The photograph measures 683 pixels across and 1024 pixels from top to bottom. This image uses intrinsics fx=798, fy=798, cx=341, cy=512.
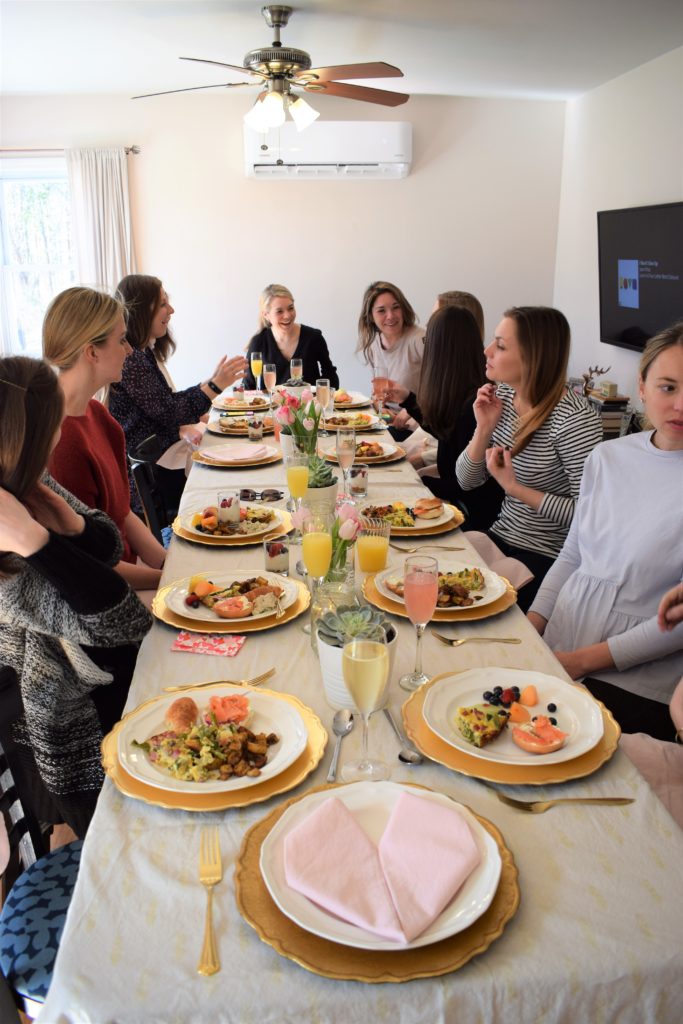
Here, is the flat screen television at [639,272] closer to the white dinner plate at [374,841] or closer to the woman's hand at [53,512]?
the woman's hand at [53,512]

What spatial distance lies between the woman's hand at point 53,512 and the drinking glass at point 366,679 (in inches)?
33.1

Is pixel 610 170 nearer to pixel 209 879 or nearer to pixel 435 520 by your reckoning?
pixel 435 520

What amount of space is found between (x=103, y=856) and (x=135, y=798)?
84 millimetres

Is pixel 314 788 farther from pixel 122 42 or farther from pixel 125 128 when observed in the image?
pixel 125 128

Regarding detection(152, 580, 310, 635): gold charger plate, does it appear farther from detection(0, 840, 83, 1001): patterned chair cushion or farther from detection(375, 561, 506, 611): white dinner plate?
detection(0, 840, 83, 1001): patterned chair cushion

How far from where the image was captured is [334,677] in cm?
116

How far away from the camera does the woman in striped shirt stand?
2.37 meters

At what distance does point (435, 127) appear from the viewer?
19.3 ft

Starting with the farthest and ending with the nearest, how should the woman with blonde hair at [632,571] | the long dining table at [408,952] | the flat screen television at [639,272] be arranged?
the flat screen television at [639,272], the woman with blonde hair at [632,571], the long dining table at [408,952]

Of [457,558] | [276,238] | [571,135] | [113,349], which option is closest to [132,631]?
[457,558]

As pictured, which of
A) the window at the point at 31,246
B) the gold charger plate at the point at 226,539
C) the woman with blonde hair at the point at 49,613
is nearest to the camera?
the woman with blonde hair at the point at 49,613

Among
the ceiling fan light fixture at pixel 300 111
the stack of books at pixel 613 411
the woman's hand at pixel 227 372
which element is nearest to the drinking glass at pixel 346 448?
the woman's hand at pixel 227 372

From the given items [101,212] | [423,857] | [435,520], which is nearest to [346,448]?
[435,520]

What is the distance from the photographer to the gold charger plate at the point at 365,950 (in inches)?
29.1
